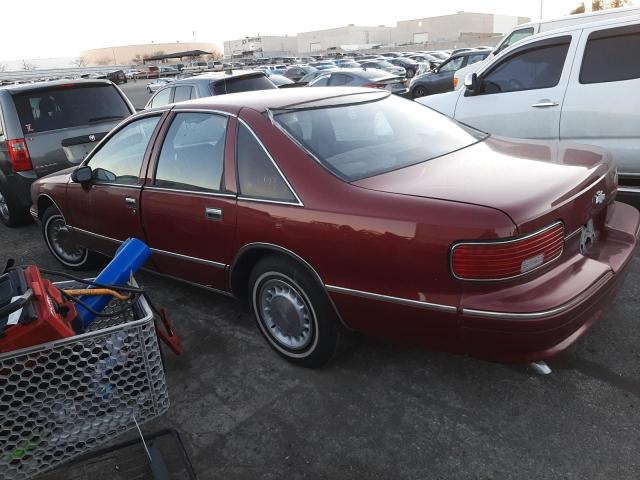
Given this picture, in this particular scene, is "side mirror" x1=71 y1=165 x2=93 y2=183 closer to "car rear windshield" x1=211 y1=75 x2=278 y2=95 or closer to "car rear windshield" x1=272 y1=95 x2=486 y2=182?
"car rear windshield" x1=272 y1=95 x2=486 y2=182

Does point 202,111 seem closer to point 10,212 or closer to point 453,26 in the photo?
point 10,212

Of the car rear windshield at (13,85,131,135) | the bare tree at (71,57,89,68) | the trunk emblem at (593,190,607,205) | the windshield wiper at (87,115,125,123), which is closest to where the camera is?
the trunk emblem at (593,190,607,205)

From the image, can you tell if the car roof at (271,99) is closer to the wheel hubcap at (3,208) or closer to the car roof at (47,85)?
the car roof at (47,85)

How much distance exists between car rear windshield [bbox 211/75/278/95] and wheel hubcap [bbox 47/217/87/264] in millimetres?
3678

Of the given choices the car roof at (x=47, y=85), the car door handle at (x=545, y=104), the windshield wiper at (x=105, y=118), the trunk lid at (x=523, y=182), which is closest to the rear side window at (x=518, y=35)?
the car door handle at (x=545, y=104)

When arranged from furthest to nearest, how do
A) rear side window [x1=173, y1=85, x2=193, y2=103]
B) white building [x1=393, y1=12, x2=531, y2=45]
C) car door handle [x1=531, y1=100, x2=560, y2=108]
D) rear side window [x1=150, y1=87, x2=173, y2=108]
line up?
white building [x1=393, y1=12, x2=531, y2=45], rear side window [x1=150, y1=87, x2=173, y2=108], rear side window [x1=173, y1=85, x2=193, y2=103], car door handle [x1=531, y1=100, x2=560, y2=108]

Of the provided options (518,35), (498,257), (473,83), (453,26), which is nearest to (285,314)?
(498,257)

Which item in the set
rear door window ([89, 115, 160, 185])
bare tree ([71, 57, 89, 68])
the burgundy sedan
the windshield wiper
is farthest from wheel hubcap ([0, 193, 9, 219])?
bare tree ([71, 57, 89, 68])

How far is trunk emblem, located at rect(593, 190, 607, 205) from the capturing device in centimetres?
262

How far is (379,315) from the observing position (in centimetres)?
253

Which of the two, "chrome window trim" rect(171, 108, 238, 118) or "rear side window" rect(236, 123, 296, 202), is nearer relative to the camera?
"rear side window" rect(236, 123, 296, 202)

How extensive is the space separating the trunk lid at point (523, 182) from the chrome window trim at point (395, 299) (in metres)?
0.47

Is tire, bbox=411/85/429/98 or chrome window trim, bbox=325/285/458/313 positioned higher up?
chrome window trim, bbox=325/285/458/313

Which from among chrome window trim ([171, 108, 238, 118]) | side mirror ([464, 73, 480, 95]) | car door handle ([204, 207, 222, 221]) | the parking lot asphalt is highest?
chrome window trim ([171, 108, 238, 118])
